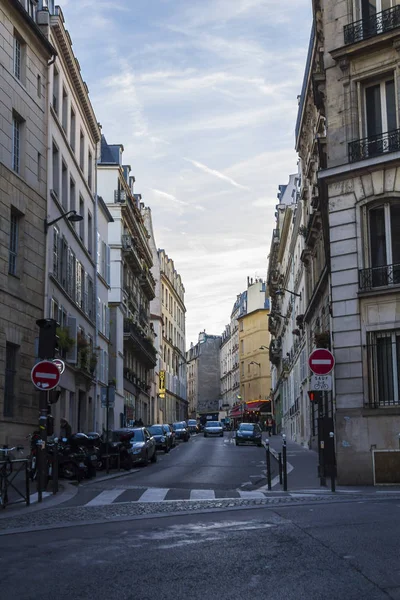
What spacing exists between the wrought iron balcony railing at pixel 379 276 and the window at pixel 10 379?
10265mm

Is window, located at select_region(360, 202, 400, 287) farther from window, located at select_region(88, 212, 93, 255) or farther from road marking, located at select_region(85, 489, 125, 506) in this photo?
window, located at select_region(88, 212, 93, 255)

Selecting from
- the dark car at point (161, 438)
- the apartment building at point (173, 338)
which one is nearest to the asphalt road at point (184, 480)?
the dark car at point (161, 438)

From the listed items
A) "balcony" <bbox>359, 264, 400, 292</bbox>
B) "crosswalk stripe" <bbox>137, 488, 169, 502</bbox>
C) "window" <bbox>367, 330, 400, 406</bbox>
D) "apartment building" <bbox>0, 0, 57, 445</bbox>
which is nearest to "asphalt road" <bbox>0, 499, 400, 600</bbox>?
"crosswalk stripe" <bbox>137, 488, 169, 502</bbox>

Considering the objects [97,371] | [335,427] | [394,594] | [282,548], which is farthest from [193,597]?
[97,371]

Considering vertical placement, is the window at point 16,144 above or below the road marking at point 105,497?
above

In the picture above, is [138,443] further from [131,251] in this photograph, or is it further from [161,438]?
[131,251]

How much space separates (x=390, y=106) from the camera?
21500mm

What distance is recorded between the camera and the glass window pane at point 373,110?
21.7 m

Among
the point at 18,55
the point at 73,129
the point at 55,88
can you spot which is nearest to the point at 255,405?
the point at 73,129

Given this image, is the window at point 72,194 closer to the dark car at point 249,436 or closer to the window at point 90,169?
the window at point 90,169

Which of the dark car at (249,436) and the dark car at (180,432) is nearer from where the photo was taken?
the dark car at (249,436)

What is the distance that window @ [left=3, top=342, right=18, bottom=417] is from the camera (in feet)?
79.9

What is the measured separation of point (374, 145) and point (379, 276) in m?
3.38

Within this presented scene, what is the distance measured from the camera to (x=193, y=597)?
641 centimetres
